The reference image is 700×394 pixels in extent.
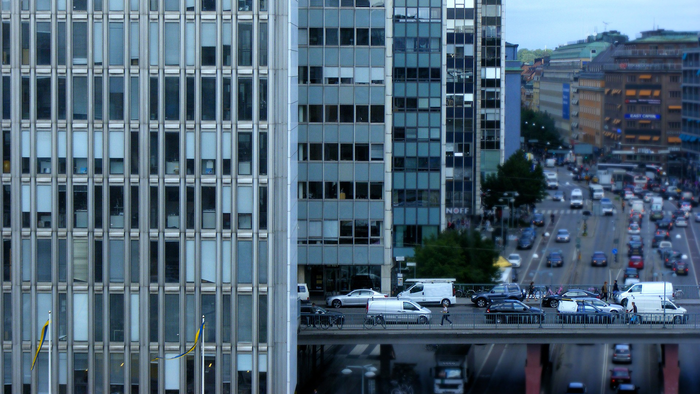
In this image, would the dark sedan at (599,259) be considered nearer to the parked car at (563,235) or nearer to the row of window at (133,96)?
the parked car at (563,235)

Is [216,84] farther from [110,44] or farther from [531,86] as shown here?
[531,86]

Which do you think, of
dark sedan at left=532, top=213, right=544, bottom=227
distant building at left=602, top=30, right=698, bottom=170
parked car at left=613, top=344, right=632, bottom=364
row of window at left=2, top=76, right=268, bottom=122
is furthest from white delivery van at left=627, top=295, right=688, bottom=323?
distant building at left=602, top=30, right=698, bottom=170

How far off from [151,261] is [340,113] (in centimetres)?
2372

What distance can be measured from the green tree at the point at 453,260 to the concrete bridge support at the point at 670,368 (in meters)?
17.9

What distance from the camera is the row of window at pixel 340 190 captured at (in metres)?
58.3

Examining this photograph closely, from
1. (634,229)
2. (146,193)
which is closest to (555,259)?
(634,229)

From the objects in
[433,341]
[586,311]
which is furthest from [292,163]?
[586,311]

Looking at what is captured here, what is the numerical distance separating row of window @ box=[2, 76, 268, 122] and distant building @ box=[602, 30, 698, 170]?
4488 inches

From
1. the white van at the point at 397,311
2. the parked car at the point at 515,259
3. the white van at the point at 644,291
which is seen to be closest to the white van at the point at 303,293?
the white van at the point at 397,311

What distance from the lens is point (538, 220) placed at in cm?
10775

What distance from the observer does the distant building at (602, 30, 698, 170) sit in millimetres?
145750

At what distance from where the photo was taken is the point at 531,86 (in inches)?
4569

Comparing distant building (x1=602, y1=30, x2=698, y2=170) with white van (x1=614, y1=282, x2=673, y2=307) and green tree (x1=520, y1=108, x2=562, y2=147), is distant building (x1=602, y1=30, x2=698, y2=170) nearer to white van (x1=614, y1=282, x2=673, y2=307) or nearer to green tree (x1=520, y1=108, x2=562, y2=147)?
green tree (x1=520, y1=108, x2=562, y2=147)

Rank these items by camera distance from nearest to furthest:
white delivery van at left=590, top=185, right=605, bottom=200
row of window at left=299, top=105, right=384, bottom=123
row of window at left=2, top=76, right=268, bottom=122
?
row of window at left=2, top=76, right=268, bottom=122, row of window at left=299, top=105, right=384, bottom=123, white delivery van at left=590, top=185, right=605, bottom=200
